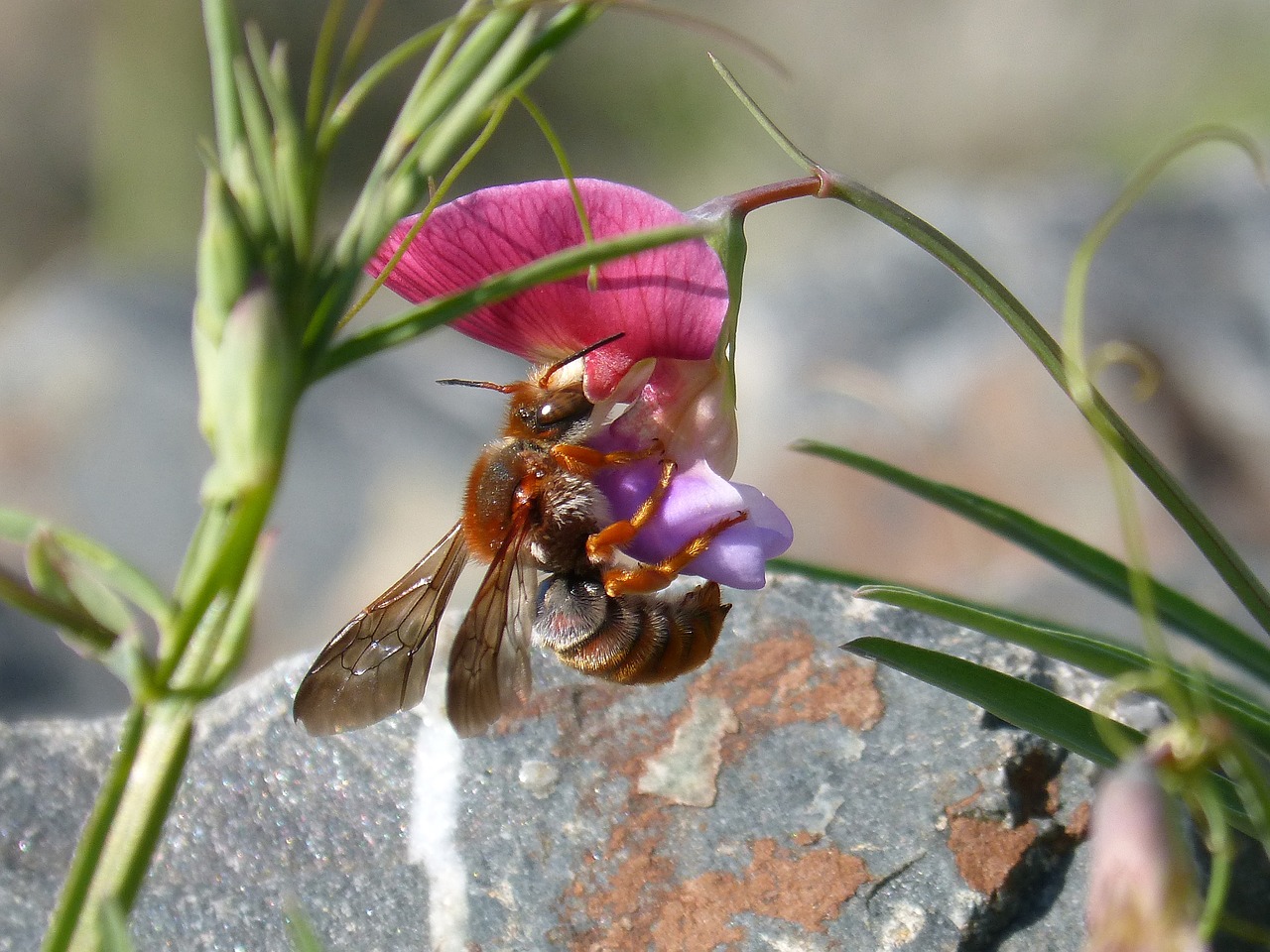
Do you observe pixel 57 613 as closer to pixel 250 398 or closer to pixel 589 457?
pixel 250 398

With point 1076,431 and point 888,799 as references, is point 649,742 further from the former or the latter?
point 1076,431

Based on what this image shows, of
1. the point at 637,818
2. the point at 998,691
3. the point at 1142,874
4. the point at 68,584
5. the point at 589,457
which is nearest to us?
the point at 1142,874

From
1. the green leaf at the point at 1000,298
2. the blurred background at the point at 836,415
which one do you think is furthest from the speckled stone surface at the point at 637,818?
the blurred background at the point at 836,415

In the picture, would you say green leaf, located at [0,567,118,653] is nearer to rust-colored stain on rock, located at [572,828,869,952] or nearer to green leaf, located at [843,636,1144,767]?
green leaf, located at [843,636,1144,767]

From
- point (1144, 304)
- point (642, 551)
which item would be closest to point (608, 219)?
point (642, 551)

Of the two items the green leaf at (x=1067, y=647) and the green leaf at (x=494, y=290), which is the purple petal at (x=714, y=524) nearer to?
the green leaf at (x=1067, y=647)

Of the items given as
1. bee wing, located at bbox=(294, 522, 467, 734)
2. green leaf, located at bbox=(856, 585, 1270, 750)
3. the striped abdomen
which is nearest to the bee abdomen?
the striped abdomen

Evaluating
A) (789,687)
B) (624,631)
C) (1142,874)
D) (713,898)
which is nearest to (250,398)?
(1142,874)
